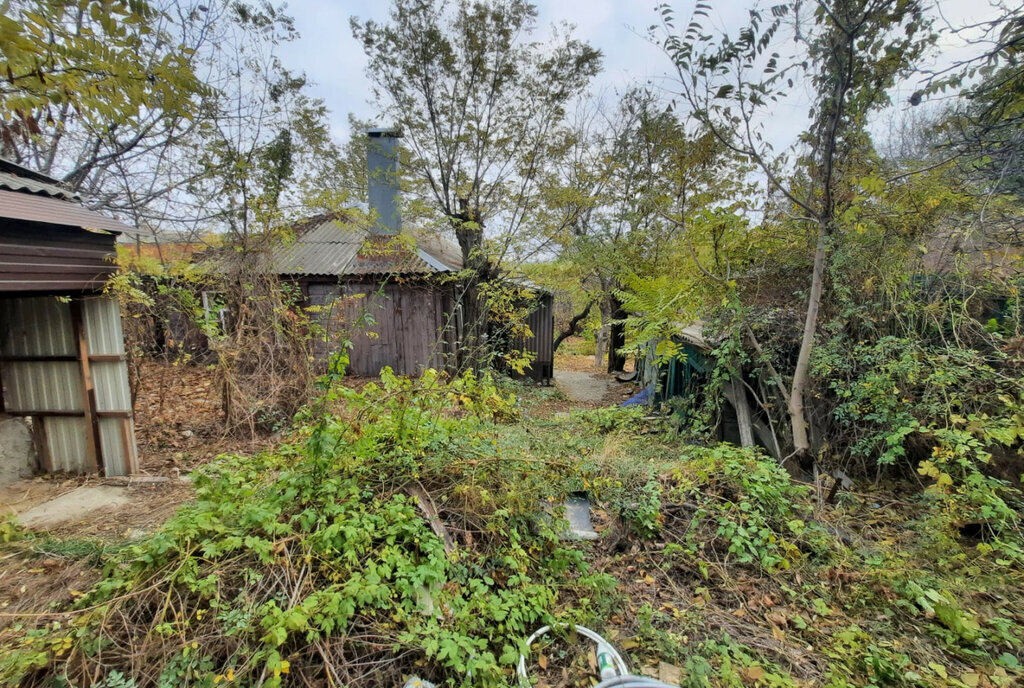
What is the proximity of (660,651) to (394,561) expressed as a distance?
5.31 feet

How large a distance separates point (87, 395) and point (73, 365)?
409 mm

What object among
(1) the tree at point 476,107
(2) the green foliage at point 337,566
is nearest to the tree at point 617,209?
(1) the tree at point 476,107

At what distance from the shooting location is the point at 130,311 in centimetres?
520

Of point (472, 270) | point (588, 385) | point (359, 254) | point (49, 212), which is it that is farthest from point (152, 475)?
point (588, 385)

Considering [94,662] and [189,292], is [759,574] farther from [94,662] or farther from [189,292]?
[189,292]

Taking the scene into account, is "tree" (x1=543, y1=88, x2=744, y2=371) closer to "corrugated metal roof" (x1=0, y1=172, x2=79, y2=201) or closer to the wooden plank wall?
the wooden plank wall

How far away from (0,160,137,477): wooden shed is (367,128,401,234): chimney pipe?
4.73 m

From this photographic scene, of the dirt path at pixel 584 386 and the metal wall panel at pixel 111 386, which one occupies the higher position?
the metal wall panel at pixel 111 386

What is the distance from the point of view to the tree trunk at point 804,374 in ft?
13.4

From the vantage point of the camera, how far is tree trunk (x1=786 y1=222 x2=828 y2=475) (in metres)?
4.07

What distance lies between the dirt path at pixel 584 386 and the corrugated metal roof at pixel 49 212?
30.0 ft

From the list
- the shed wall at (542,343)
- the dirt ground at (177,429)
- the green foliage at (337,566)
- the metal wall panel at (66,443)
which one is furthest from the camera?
the shed wall at (542,343)

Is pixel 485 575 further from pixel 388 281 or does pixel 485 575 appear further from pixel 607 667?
pixel 388 281

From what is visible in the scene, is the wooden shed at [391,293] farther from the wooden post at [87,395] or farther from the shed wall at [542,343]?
the wooden post at [87,395]
